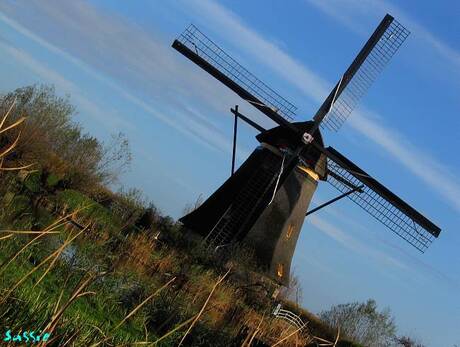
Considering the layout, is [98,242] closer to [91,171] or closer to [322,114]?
[322,114]

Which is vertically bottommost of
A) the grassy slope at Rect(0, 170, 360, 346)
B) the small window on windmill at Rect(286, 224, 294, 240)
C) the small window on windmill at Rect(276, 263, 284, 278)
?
the grassy slope at Rect(0, 170, 360, 346)

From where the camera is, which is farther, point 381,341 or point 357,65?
point 381,341

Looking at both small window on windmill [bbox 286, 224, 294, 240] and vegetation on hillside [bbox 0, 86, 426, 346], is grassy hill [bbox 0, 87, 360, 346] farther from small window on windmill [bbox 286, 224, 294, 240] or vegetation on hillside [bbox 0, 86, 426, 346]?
small window on windmill [bbox 286, 224, 294, 240]

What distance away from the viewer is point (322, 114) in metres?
25.1

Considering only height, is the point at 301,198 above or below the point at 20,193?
above

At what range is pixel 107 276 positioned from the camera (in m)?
12.4

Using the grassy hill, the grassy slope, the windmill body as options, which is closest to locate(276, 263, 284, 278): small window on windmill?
the windmill body

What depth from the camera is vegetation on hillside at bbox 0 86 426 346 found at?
325cm

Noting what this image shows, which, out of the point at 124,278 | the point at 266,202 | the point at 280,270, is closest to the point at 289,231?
the point at 280,270

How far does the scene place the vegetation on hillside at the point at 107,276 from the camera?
3250 millimetres

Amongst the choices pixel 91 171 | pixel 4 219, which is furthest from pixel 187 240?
pixel 91 171

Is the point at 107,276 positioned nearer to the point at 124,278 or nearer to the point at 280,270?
the point at 124,278

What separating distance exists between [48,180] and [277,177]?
7472 mm

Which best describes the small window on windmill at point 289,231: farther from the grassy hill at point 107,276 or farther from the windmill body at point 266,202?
the grassy hill at point 107,276
